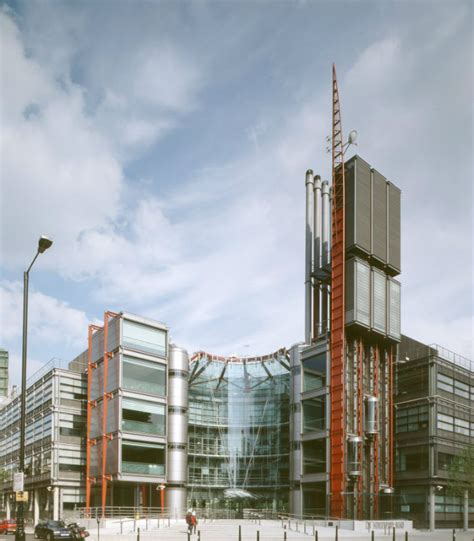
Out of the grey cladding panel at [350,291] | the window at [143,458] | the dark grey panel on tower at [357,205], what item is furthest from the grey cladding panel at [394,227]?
the window at [143,458]

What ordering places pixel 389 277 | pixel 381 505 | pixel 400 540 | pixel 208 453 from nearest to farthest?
1. pixel 400 540
2. pixel 381 505
3. pixel 389 277
4. pixel 208 453

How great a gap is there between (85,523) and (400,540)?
95.3ft

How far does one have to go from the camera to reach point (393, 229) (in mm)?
78125

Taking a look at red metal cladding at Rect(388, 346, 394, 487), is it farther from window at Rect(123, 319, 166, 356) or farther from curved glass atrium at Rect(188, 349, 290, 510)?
window at Rect(123, 319, 166, 356)

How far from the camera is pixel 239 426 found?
92875 millimetres

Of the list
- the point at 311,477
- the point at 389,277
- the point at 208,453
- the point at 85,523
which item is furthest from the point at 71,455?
the point at 389,277

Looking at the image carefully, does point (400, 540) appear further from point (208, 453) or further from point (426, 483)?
point (208, 453)

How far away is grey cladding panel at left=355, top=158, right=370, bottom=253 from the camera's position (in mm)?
73125

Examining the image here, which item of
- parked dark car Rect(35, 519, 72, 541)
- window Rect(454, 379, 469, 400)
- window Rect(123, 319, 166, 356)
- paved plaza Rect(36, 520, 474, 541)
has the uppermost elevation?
window Rect(123, 319, 166, 356)

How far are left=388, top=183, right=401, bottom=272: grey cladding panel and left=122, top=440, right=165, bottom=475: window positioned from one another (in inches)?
1234

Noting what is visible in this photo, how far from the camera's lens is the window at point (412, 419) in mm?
74125

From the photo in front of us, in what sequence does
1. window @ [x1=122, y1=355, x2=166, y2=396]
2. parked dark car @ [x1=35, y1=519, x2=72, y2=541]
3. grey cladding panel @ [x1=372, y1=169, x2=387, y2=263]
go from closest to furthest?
parked dark car @ [x1=35, y1=519, x2=72, y2=541] → window @ [x1=122, y1=355, x2=166, y2=396] → grey cladding panel @ [x1=372, y1=169, x2=387, y2=263]

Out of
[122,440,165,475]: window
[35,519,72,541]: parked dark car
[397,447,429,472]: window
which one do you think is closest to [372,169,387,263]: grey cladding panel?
[397,447,429,472]: window

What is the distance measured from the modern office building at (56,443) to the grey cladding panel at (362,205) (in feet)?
116
